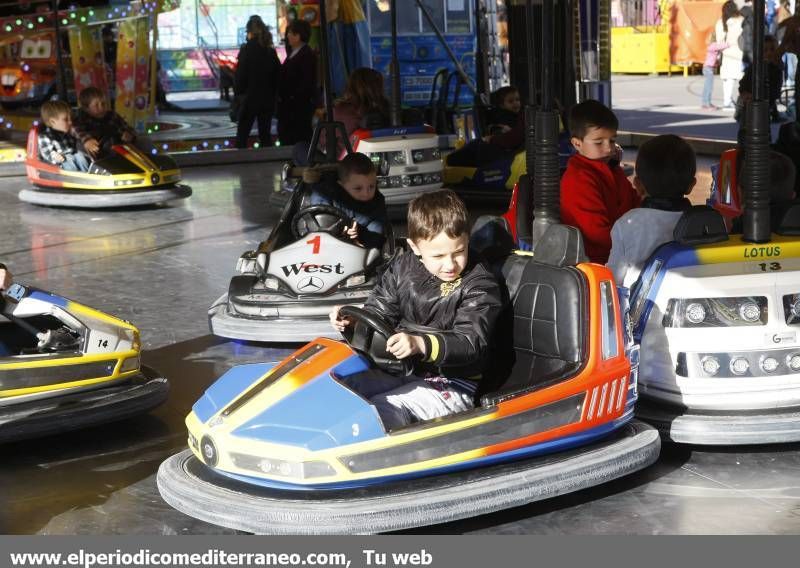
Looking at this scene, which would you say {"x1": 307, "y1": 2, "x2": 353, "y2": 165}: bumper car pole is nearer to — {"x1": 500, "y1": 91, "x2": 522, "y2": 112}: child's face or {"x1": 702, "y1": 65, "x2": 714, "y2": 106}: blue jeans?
{"x1": 500, "y1": 91, "x2": 522, "y2": 112}: child's face

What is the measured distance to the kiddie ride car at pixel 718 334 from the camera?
10.5 feet

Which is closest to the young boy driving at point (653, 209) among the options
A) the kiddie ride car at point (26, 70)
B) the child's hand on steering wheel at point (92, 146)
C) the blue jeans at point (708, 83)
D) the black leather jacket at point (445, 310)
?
the black leather jacket at point (445, 310)

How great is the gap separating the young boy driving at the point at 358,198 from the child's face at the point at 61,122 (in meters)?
3.95

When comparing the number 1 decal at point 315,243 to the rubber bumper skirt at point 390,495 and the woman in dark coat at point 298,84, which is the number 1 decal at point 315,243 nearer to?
the rubber bumper skirt at point 390,495

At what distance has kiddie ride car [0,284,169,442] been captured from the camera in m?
3.42

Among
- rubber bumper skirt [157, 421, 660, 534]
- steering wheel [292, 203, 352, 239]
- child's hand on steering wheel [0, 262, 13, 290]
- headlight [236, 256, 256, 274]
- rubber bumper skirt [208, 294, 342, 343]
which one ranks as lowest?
rubber bumper skirt [208, 294, 342, 343]

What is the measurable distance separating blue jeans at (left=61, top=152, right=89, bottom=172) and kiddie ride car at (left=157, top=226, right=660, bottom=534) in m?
5.93

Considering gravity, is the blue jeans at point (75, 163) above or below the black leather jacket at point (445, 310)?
below

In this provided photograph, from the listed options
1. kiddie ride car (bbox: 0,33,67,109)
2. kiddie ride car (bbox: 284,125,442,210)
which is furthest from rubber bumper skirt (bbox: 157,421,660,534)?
kiddie ride car (bbox: 0,33,67,109)

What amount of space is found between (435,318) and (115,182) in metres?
5.87

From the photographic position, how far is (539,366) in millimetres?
3086

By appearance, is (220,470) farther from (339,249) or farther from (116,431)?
(339,249)

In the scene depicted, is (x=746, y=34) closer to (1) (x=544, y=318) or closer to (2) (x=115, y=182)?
(2) (x=115, y=182)

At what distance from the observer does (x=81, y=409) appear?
350 cm
